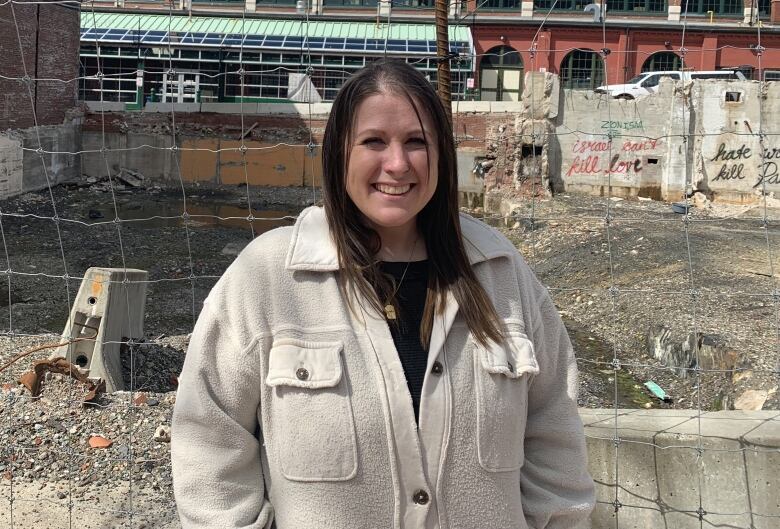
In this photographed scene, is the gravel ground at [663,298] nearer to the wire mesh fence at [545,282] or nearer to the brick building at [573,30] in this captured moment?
the wire mesh fence at [545,282]

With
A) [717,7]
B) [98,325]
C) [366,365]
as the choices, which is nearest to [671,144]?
[717,7]

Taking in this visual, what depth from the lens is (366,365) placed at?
1.82 m

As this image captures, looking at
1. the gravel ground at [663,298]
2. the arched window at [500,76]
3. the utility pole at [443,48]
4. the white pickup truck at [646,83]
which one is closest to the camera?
the utility pole at [443,48]

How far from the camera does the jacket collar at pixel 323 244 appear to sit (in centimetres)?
190

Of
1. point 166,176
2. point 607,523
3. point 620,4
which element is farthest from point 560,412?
point 620,4

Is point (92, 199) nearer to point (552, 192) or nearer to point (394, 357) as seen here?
point (552, 192)

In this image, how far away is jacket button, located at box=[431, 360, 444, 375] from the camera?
6.06 feet

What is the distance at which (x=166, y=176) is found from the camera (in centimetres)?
2602

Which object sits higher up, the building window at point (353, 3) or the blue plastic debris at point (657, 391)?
the building window at point (353, 3)

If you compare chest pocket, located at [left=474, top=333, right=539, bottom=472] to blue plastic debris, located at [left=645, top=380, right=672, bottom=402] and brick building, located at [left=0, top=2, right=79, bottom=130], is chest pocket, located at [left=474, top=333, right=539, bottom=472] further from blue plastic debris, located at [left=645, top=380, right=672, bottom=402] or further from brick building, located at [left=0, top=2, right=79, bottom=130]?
brick building, located at [left=0, top=2, right=79, bottom=130]

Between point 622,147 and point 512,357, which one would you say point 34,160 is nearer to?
point 622,147

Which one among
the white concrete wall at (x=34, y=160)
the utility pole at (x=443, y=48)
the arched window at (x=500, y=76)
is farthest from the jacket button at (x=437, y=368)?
the arched window at (x=500, y=76)

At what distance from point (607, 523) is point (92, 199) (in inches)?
848

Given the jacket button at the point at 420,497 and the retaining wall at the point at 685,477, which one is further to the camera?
the retaining wall at the point at 685,477
